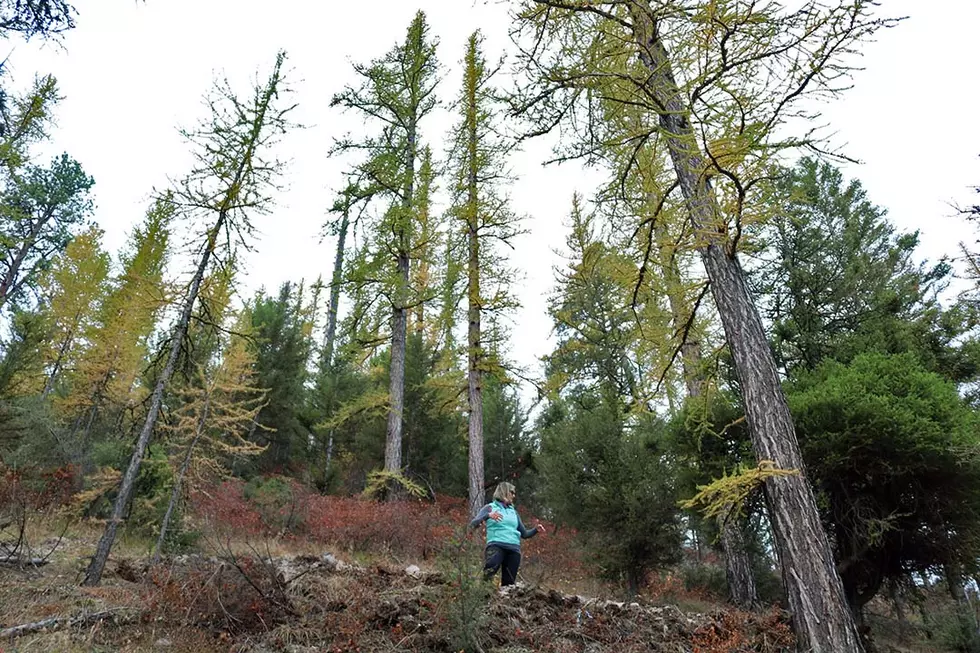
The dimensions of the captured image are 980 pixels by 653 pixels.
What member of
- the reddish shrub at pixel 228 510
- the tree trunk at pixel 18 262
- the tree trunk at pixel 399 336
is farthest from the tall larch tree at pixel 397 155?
the tree trunk at pixel 18 262

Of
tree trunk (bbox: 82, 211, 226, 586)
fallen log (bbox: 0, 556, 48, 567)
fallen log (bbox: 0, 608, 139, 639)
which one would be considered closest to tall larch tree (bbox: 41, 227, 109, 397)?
tree trunk (bbox: 82, 211, 226, 586)

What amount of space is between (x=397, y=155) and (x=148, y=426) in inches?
354

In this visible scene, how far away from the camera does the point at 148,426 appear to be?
6.56 meters

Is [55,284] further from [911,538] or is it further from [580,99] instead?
[911,538]

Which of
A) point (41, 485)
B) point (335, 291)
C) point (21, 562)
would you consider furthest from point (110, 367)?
point (21, 562)

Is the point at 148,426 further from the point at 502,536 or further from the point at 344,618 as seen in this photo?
the point at 502,536

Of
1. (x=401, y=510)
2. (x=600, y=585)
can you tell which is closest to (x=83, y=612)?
(x=401, y=510)

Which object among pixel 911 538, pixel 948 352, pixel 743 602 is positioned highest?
pixel 948 352

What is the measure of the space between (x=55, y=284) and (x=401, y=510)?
16983 millimetres

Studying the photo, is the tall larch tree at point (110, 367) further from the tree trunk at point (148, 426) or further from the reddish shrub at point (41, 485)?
the tree trunk at point (148, 426)

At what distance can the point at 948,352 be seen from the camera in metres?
10.3

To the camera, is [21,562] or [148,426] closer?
[21,562]

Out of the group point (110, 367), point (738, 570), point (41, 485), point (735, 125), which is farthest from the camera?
point (110, 367)

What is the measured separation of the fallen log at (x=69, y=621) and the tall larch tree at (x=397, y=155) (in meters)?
7.40
